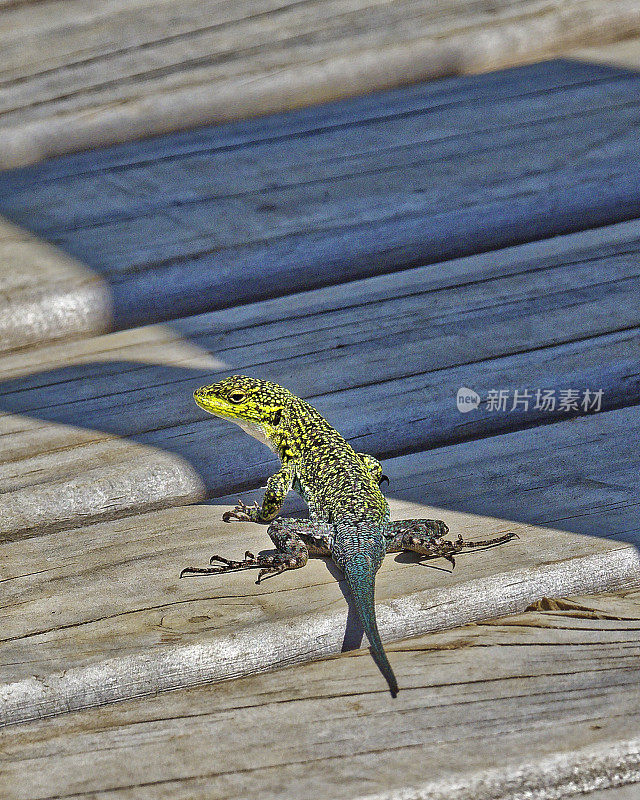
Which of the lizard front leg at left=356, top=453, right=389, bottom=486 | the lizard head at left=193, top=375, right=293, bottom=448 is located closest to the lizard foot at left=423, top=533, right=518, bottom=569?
the lizard front leg at left=356, top=453, right=389, bottom=486

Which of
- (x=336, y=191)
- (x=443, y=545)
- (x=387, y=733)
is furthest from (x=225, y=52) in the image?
(x=387, y=733)

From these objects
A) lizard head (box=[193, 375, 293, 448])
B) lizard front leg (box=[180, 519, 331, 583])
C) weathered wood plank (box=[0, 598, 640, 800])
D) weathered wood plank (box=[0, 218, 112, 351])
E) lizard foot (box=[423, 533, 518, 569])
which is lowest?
weathered wood plank (box=[0, 598, 640, 800])

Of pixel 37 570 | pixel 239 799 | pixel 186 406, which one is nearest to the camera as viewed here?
pixel 239 799

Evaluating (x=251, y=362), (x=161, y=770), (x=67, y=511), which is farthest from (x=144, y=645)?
(x=251, y=362)

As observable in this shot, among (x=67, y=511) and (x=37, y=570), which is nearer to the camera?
(x=37, y=570)

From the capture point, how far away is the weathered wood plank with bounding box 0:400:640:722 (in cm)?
155

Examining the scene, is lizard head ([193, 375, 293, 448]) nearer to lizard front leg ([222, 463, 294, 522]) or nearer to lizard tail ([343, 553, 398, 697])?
lizard front leg ([222, 463, 294, 522])

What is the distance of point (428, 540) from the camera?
1.82 meters

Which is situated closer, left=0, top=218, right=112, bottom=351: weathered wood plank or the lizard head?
the lizard head

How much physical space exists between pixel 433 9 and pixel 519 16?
15.2 inches

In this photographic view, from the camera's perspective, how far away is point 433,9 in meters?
4.16

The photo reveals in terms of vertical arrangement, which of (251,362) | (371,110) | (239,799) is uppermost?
(371,110)

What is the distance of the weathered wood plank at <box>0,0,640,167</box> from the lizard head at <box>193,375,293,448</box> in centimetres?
187

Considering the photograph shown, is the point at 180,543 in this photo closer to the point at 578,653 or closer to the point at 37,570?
the point at 37,570
